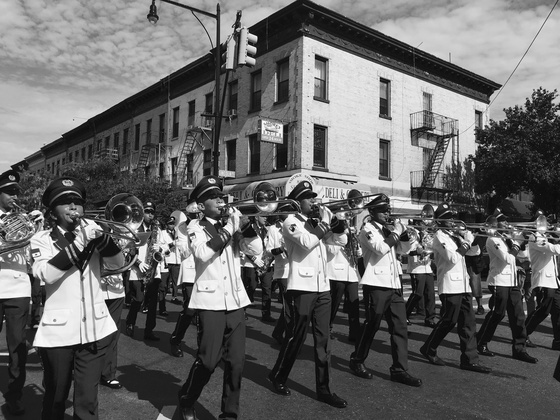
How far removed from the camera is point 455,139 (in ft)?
88.2

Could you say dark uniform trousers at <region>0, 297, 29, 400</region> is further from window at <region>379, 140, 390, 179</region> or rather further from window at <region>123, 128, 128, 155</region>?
window at <region>123, 128, 128, 155</region>

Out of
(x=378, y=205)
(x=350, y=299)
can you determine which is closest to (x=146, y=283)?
(x=350, y=299)

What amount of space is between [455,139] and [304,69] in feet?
35.4

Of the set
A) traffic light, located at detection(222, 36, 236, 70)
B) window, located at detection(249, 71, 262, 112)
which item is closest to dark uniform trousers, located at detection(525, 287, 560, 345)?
traffic light, located at detection(222, 36, 236, 70)

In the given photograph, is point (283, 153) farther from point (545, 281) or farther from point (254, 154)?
point (545, 281)

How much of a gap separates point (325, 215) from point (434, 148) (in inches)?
862

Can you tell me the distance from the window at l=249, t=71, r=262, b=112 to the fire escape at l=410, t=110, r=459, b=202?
7999 millimetres

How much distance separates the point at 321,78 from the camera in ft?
71.7

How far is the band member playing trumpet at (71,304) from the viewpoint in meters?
3.38

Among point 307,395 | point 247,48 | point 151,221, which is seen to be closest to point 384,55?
point 247,48

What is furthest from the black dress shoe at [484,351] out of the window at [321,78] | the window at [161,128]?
the window at [161,128]

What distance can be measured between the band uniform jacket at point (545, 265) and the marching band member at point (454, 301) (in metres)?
1.74

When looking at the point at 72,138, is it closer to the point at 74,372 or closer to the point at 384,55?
the point at 384,55

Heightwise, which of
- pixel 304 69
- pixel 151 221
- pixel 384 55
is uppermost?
pixel 384 55
